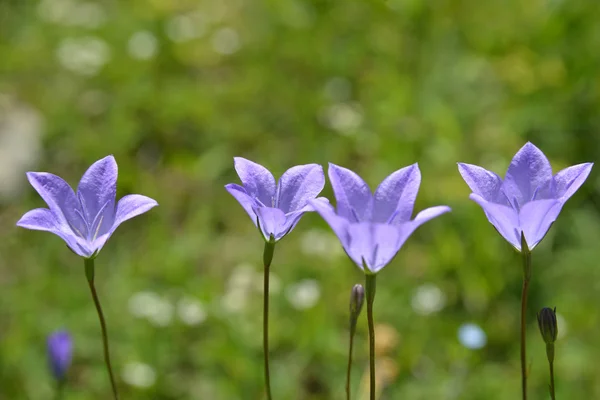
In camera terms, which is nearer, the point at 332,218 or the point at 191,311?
the point at 332,218

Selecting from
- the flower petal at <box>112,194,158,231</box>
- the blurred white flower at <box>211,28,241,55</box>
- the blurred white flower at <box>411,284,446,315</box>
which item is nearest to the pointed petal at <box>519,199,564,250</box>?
the flower petal at <box>112,194,158,231</box>

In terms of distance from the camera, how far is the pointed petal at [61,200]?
1377mm

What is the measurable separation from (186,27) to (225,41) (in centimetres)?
25

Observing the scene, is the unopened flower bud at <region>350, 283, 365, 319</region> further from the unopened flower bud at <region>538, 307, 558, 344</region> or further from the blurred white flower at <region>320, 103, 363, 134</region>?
the blurred white flower at <region>320, 103, 363, 134</region>

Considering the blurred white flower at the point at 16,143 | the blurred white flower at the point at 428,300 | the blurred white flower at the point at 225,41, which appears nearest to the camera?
the blurred white flower at the point at 428,300

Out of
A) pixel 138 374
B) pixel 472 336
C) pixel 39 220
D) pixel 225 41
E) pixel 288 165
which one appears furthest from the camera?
pixel 225 41

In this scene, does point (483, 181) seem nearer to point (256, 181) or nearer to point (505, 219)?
point (505, 219)

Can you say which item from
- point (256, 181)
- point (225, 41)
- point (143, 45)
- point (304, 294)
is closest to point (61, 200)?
point (256, 181)

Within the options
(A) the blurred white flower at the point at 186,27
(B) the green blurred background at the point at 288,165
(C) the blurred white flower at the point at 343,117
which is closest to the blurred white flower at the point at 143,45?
(B) the green blurred background at the point at 288,165

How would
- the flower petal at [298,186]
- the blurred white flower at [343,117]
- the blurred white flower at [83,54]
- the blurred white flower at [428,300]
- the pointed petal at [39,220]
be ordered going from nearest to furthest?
1. the pointed petal at [39,220]
2. the flower petal at [298,186]
3. the blurred white flower at [428,300]
4. the blurred white flower at [343,117]
5. the blurred white flower at [83,54]

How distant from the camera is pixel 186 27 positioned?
4270 mm

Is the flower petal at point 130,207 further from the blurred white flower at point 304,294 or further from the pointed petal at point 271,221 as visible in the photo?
the blurred white flower at point 304,294

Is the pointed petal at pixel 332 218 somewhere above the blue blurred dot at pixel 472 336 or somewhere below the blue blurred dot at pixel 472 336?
above

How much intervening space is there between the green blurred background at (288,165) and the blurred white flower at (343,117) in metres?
0.01
